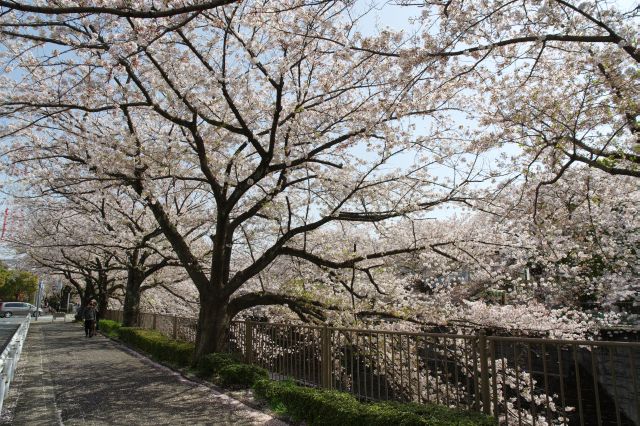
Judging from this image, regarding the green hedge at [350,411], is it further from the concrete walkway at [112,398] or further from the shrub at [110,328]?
Answer: the shrub at [110,328]

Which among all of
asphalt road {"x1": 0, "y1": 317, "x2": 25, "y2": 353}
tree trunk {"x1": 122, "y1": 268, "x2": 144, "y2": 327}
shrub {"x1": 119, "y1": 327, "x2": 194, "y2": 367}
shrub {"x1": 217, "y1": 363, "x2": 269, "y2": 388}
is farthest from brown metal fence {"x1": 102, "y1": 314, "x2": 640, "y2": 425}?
tree trunk {"x1": 122, "y1": 268, "x2": 144, "y2": 327}

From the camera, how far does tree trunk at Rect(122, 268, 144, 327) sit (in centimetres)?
1997

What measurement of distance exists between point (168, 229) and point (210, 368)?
3538 mm

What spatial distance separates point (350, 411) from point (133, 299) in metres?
17.3

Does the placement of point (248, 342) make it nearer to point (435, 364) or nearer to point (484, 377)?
point (435, 364)

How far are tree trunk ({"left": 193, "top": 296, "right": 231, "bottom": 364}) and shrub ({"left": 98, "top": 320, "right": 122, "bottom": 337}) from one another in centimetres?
1083

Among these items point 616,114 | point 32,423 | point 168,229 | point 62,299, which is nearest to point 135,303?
point 168,229

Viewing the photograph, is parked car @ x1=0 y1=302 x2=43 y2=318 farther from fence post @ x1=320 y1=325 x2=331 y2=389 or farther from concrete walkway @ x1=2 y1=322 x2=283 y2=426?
fence post @ x1=320 y1=325 x2=331 y2=389

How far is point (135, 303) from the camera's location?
20234 mm

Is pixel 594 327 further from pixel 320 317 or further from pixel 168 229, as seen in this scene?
pixel 168 229

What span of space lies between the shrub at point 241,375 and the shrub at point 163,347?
2.64 m

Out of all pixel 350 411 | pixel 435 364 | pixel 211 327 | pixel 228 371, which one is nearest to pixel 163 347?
pixel 211 327

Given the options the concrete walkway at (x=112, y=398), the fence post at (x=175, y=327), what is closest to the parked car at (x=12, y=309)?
the fence post at (x=175, y=327)

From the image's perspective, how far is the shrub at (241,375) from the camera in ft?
27.1
